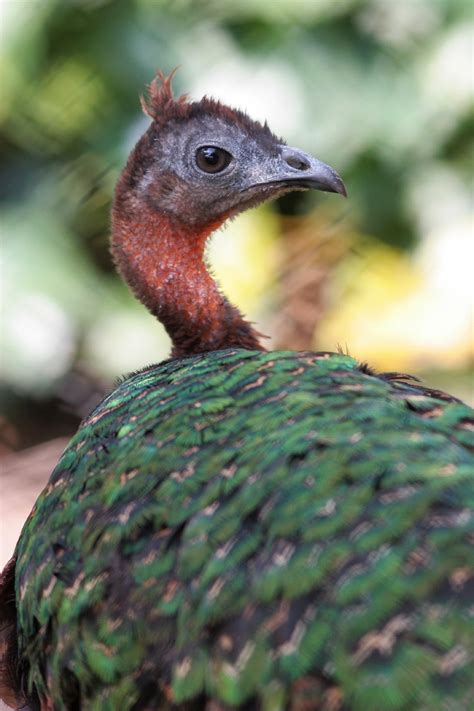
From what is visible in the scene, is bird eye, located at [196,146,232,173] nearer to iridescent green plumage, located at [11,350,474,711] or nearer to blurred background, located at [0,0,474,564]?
iridescent green plumage, located at [11,350,474,711]

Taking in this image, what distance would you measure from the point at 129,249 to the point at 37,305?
3.92 m

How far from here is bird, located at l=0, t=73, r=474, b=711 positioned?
7.27 ft

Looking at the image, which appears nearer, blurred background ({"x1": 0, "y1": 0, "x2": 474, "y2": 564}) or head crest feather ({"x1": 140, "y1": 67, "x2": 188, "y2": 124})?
head crest feather ({"x1": 140, "y1": 67, "x2": 188, "y2": 124})

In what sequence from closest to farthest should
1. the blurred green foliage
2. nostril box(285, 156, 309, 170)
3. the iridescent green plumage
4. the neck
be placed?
the iridescent green plumage, the neck, nostril box(285, 156, 309, 170), the blurred green foliage

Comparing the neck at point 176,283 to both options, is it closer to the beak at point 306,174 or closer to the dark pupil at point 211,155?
the dark pupil at point 211,155

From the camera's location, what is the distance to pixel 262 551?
8.07 feet

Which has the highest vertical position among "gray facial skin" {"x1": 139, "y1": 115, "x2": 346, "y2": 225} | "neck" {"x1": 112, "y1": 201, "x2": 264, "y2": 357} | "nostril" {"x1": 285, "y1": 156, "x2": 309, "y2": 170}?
"nostril" {"x1": 285, "y1": 156, "x2": 309, "y2": 170}

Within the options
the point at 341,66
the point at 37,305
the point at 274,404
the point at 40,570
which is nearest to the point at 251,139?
the point at 274,404

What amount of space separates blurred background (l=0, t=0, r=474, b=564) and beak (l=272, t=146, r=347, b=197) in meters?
3.70

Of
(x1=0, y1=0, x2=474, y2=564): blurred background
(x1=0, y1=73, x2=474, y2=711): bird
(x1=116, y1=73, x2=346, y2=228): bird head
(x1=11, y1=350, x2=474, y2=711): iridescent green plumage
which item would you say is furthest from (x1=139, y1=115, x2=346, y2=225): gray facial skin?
(x1=0, y1=0, x2=474, y2=564): blurred background

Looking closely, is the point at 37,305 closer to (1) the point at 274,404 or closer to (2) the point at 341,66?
(2) the point at 341,66

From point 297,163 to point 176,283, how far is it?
690 millimetres

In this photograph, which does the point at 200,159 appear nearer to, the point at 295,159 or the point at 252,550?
the point at 295,159

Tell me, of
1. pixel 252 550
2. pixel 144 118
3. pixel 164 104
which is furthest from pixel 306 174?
pixel 144 118
